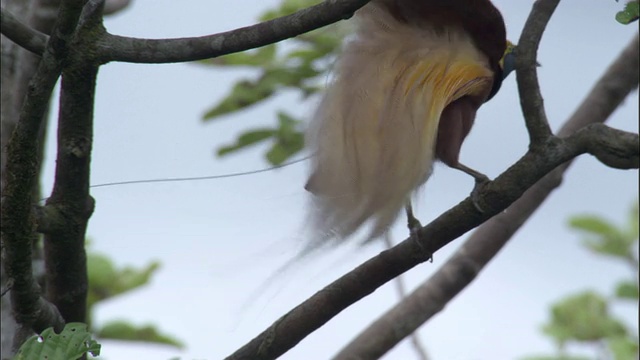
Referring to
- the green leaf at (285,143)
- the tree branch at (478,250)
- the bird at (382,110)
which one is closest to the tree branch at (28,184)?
the bird at (382,110)

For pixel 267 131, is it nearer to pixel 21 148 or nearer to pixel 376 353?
pixel 376 353

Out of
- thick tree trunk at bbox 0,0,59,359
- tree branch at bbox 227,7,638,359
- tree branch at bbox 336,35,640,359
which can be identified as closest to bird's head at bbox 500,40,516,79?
tree branch at bbox 336,35,640,359

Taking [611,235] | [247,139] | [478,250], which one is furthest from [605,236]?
[247,139]

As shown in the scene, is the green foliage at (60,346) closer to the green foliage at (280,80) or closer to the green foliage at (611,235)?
the green foliage at (280,80)

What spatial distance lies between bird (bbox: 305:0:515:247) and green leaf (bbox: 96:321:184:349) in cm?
95

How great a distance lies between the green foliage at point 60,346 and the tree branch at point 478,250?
1219 millimetres

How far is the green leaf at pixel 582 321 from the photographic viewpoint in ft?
13.8

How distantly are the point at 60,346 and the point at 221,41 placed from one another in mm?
680

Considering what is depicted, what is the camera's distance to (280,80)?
9.55 ft

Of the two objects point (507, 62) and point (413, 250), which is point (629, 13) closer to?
point (413, 250)

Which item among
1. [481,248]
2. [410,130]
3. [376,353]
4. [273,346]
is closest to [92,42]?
[273,346]

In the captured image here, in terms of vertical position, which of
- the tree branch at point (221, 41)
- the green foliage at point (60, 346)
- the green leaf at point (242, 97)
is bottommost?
the green foliage at point (60, 346)

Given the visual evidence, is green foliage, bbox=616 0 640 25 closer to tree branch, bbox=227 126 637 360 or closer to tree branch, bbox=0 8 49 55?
tree branch, bbox=227 126 637 360

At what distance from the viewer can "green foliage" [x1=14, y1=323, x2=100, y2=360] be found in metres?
1.66
